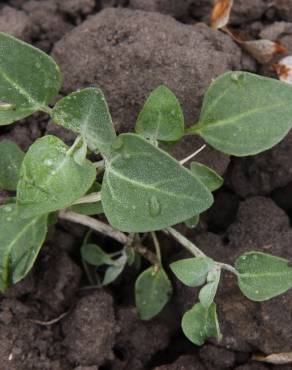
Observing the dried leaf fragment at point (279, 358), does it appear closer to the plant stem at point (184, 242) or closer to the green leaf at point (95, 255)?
the plant stem at point (184, 242)

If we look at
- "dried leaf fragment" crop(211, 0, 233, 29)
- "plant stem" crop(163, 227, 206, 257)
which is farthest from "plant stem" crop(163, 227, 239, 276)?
"dried leaf fragment" crop(211, 0, 233, 29)

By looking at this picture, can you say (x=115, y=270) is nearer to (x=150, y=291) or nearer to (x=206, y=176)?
(x=150, y=291)

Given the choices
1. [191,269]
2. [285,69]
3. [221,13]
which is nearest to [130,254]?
[191,269]

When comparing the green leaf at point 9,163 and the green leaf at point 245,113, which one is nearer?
the green leaf at point 245,113

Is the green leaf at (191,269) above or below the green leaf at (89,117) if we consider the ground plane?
below

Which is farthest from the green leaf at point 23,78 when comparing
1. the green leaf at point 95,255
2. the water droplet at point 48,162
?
the green leaf at point 95,255

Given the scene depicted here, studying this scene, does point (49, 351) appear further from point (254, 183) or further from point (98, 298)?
point (254, 183)
